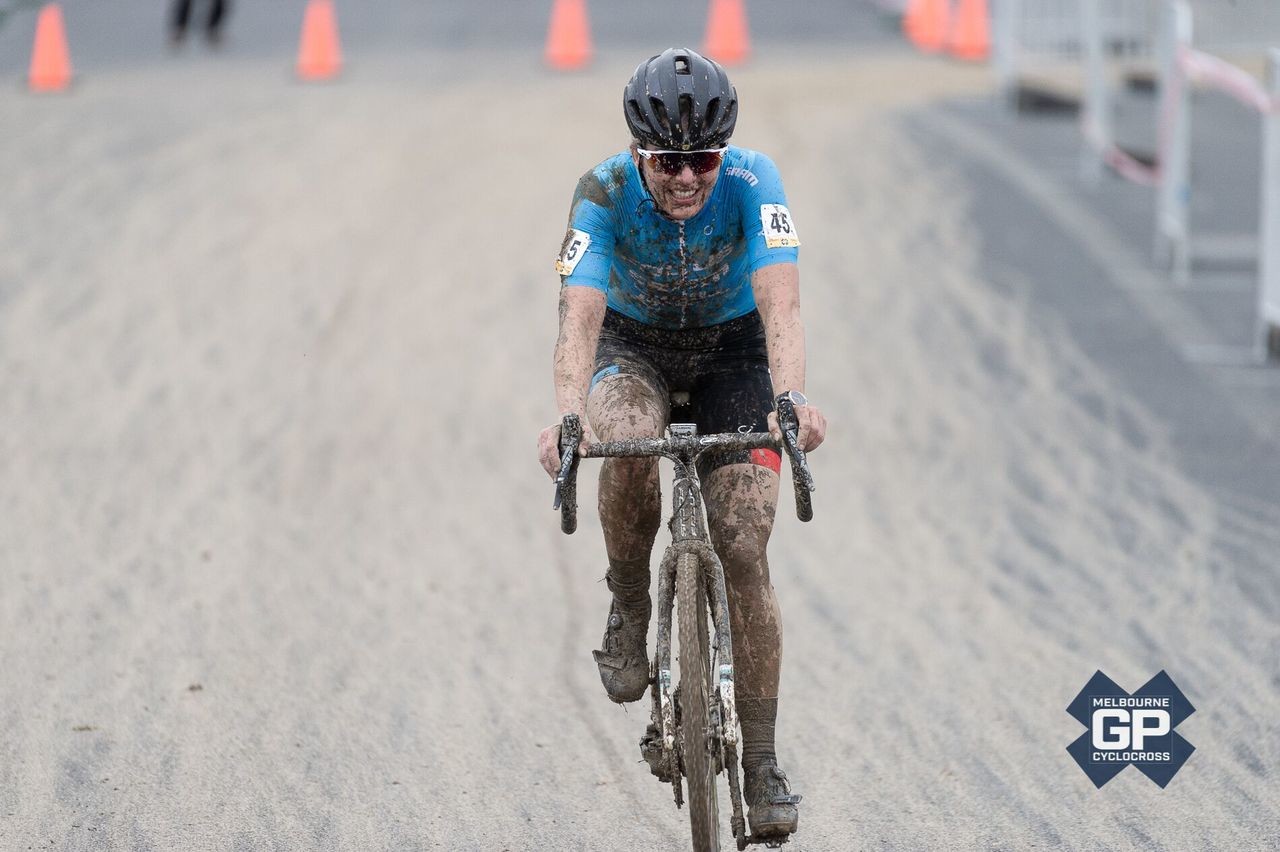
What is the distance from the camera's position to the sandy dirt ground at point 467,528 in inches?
224

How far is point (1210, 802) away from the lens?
18.2 ft

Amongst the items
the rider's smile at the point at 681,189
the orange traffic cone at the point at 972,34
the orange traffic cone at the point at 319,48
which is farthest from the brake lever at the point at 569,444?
the orange traffic cone at the point at 972,34

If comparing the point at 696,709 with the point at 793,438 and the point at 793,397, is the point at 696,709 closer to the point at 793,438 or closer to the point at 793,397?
the point at 793,438

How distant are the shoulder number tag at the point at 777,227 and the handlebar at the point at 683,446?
59cm

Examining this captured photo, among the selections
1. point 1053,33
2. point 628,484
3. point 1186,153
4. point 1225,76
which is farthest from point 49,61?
point 628,484

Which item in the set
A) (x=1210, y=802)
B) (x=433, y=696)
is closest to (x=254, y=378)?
(x=433, y=696)

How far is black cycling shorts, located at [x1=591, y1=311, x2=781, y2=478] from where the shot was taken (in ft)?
16.9

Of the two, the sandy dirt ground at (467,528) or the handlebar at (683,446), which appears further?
the sandy dirt ground at (467,528)

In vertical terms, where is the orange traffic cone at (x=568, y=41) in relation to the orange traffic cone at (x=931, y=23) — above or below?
above

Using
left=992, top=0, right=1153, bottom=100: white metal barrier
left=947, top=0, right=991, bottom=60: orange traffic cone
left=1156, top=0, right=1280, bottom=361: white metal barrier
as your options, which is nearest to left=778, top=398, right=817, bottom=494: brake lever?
left=1156, top=0, right=1280, bottom=361: white metal barrier

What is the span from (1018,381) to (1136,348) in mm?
1038

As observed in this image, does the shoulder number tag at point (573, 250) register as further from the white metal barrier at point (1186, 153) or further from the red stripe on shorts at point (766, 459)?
the white metal barrier at point (1186, 153)

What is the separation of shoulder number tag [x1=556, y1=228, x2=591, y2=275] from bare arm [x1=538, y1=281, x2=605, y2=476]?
0.21 ft

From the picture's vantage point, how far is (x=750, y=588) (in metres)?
4.87
